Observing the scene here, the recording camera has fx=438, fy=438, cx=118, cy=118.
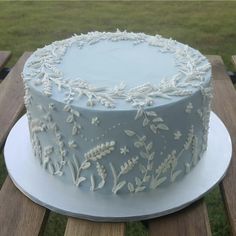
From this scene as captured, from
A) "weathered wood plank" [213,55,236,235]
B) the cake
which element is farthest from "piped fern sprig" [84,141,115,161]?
"weathered wood plank" [213,55,236,235]

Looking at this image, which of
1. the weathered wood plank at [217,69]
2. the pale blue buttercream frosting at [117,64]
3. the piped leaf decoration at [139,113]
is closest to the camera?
the piped leaf decoration at [139,113]

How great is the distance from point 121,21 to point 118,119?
8.51ft

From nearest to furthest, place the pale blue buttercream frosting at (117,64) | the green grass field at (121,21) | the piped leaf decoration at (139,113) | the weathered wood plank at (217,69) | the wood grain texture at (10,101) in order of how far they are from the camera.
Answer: the piped leaf decoration at (139,113), the pale blue buttercream frosting at (117,64), the wood grain texture at (10,101), the weathered wood plank at (217,69), the green grass field at (121,21)

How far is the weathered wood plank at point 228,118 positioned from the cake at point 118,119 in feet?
0.31

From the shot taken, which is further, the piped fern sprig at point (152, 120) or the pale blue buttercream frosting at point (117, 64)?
the pale blue buttercream frosting at point (117, 64)

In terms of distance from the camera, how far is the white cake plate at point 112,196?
979mm

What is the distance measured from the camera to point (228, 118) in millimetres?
1375

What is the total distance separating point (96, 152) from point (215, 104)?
1.98 ft

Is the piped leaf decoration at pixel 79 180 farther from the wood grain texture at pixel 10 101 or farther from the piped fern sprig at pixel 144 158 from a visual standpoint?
the wood grain texture at pixel 10 101

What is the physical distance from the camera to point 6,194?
3.50 feet

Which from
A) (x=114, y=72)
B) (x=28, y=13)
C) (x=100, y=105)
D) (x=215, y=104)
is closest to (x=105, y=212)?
(x=100, y=105)

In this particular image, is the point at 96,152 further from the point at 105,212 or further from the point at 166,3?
the point at 166,3

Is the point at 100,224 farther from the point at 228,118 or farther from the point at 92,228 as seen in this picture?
the point at 228,118

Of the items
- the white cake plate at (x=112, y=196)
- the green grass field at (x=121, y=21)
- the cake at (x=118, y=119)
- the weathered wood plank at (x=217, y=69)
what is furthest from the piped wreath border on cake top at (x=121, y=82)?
the green grass field at (x=121, y=21)
